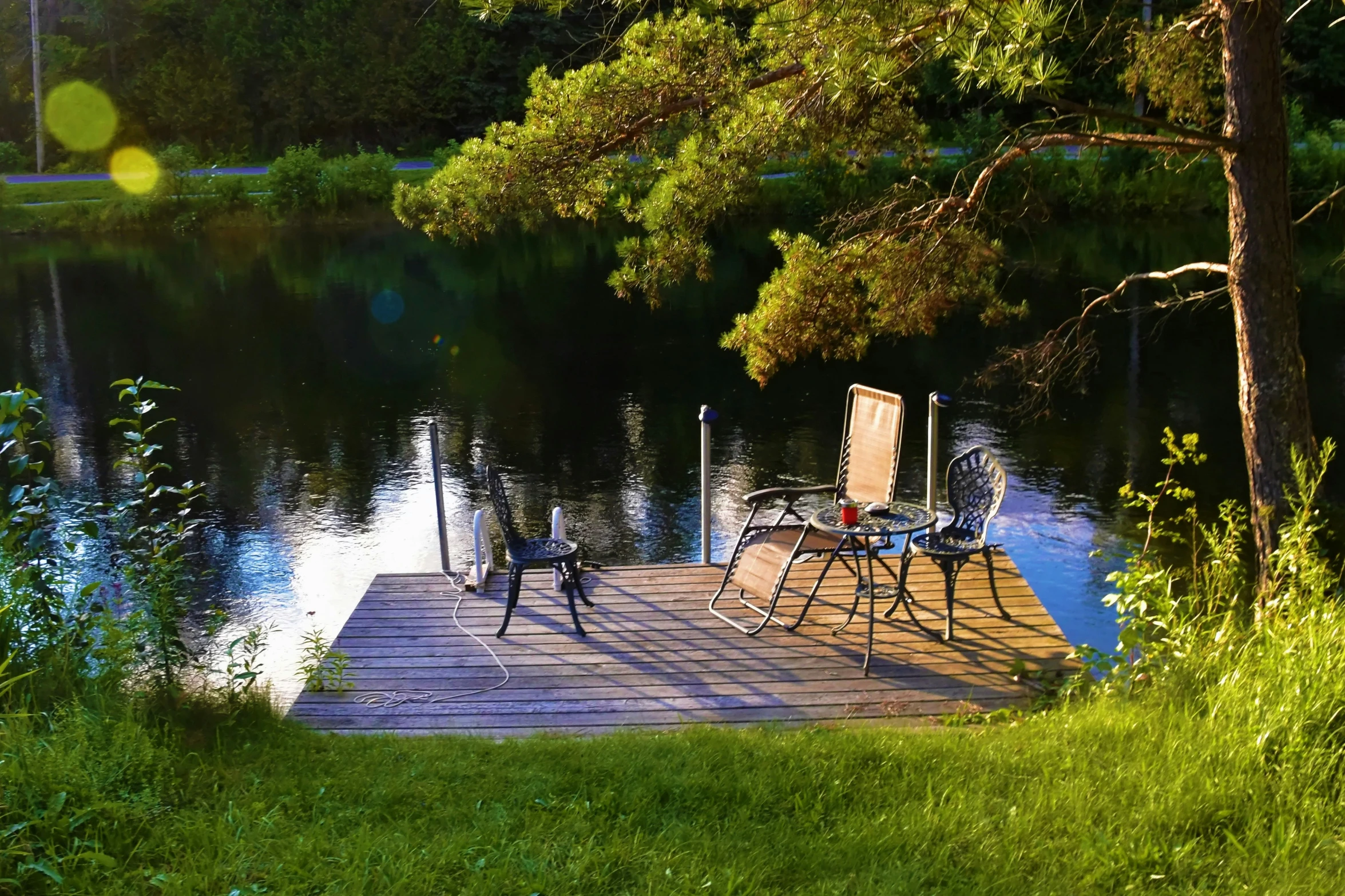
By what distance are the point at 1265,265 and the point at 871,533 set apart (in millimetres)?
1995

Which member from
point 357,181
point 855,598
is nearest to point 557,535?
point 855,598

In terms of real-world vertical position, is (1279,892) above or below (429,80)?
below

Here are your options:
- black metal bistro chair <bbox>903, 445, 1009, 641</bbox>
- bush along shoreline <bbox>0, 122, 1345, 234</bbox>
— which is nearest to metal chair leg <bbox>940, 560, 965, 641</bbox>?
black metal bistro chair <bbox>903, 445, 1009, 641</bbox>

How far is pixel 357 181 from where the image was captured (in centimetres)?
3186

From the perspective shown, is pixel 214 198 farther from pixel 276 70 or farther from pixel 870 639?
pixel 870 639

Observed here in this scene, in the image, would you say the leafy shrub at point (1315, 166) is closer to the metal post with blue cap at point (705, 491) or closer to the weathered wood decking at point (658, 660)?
the metal post with blue cap at point (705, 491)

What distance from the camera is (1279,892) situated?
9.96ft

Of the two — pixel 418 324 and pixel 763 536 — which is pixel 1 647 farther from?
pixel 418 324

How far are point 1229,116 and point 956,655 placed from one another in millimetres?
2621

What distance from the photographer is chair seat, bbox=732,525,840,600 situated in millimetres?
6055

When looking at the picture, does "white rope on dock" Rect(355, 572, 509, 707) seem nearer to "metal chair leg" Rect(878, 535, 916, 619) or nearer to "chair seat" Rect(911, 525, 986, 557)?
"metal chair leg" Rect(878, 535, 916, 619)

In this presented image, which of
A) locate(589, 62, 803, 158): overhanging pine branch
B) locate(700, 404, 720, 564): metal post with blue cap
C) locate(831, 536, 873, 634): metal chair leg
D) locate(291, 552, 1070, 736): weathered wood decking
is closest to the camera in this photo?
locate(291, 552, 1070, 736): weathered wood decking

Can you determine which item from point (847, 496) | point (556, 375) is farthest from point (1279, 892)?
point (556, 375)

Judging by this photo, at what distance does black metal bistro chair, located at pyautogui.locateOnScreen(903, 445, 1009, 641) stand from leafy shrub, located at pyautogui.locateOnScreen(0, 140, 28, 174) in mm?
34947
